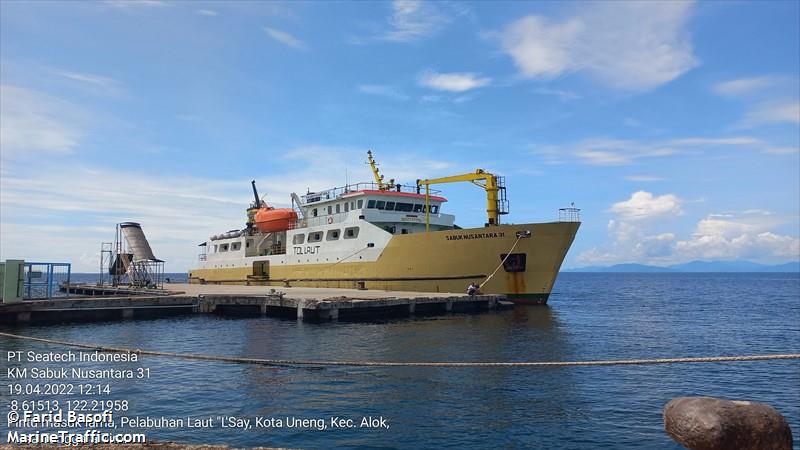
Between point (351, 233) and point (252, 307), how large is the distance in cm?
963

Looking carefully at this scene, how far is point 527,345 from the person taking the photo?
60.3 feet

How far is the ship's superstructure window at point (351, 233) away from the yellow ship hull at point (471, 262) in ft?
6.22

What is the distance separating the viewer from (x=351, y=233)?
118ft

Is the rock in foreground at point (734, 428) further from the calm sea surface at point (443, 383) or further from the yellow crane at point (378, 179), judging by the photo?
the yellow crane at point (378, 179)

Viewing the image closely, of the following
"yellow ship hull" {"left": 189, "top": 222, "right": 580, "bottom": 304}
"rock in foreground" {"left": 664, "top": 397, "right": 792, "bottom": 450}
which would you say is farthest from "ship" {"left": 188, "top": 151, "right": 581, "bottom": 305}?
"rock in foreground" {"left": 664, "top": 397, "right": 792, "bottom": 450}

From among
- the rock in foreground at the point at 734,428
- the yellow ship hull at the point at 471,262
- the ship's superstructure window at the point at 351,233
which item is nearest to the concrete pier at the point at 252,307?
the yellow ship hull at the point at 471,262

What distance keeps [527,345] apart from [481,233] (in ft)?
40.2

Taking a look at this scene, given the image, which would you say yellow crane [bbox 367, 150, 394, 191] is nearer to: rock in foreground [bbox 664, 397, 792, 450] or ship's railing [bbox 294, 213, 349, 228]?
ship's railing [bbox 294, 213, 349, 228]

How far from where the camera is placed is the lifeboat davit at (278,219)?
43469 mm

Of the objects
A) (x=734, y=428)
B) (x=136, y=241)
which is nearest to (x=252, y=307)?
(x=136, y=241)

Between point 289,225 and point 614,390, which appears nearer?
point 614,390

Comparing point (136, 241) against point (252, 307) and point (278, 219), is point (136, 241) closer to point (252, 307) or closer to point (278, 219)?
point (278, 219)

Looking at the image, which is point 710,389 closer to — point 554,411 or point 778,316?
point 554,411

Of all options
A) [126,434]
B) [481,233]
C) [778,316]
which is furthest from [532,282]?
[126,434]
